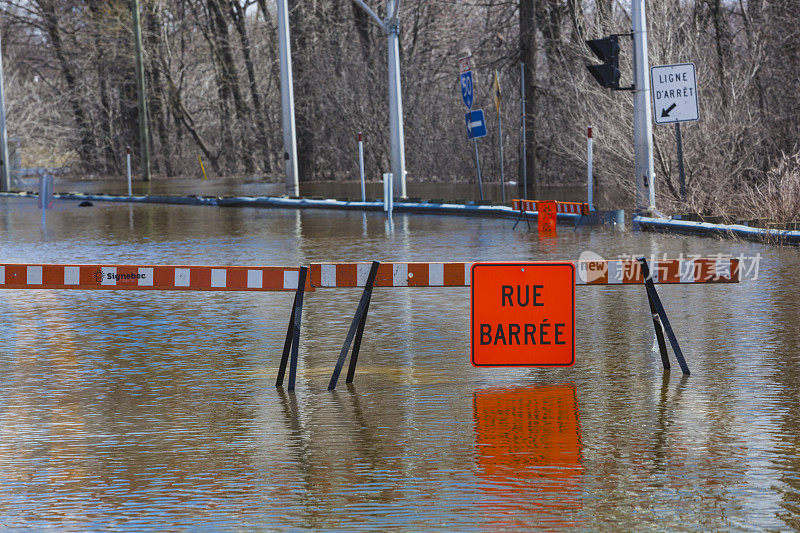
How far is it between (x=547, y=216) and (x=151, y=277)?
12.7 meters

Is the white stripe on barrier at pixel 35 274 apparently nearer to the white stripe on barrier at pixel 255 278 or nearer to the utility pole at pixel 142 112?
the white stripe on barrier at pixel 255 278

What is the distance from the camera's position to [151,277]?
30.8 ft

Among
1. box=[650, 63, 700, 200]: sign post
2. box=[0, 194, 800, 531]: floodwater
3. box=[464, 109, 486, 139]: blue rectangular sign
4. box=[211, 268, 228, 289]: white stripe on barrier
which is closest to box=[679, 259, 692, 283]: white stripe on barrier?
box=[0, 194, 800, 531]: floodwater

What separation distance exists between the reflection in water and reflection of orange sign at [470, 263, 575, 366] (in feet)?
0.93

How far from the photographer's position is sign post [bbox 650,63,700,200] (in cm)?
2175

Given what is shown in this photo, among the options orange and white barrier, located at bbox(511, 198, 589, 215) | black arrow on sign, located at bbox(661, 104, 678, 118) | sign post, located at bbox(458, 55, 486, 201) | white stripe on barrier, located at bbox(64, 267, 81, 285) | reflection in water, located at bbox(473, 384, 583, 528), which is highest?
sign post, located at bbox(458, 55, 486, 201)

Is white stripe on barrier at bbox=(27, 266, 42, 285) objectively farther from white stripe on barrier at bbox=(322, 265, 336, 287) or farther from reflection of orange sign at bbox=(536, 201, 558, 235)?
reflection of orange sign at bbox=(536, 201, 558, 235)

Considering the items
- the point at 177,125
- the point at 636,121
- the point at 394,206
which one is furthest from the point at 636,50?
the point at 177,125

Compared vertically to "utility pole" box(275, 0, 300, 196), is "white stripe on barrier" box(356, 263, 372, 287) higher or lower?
lower

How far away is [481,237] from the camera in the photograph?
20.9 meters

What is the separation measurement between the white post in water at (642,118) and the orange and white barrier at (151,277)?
1450cm

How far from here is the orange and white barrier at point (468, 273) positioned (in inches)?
355

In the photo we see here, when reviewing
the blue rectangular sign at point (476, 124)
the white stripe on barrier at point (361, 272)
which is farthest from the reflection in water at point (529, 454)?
the blue rectangular sign at point (476, 124)

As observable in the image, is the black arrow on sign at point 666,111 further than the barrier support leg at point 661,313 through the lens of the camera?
Yes
